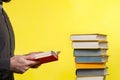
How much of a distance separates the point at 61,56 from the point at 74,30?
176 millimetres

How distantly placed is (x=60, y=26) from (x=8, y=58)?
2.55 ft

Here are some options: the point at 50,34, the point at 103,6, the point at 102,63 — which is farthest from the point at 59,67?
the point at 103,6

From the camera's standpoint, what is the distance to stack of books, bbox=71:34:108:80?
1554 mm

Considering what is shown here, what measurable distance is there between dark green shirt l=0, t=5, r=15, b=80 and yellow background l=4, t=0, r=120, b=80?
58 centimetres

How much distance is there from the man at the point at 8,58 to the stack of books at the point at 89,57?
1.47 ft

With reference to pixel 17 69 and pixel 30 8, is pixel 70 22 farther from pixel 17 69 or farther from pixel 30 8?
pixel 17 69

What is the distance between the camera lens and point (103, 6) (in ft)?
5.81

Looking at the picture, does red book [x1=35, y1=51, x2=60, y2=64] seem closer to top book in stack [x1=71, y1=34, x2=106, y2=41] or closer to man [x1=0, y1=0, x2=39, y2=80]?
man [x1=0, y1=0, x2=39, y2=80]

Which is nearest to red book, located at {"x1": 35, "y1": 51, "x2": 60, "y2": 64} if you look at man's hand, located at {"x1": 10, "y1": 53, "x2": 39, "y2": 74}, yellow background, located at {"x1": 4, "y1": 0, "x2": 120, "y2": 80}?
man's hand, located at {"x1": 10, "y1": 53, "x2": 39, "y2": 74}

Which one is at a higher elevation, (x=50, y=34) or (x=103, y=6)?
(x=103, y=6)

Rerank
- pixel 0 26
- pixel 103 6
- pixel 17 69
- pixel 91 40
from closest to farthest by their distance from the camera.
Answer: pixel 17 69 < pixel 0 26 < pixel 91 40 < pixel 103 6

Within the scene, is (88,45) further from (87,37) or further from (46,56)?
(46,56)

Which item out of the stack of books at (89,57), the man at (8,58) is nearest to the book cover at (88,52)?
the stack of books at (89,57)

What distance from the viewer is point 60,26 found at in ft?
5.92
